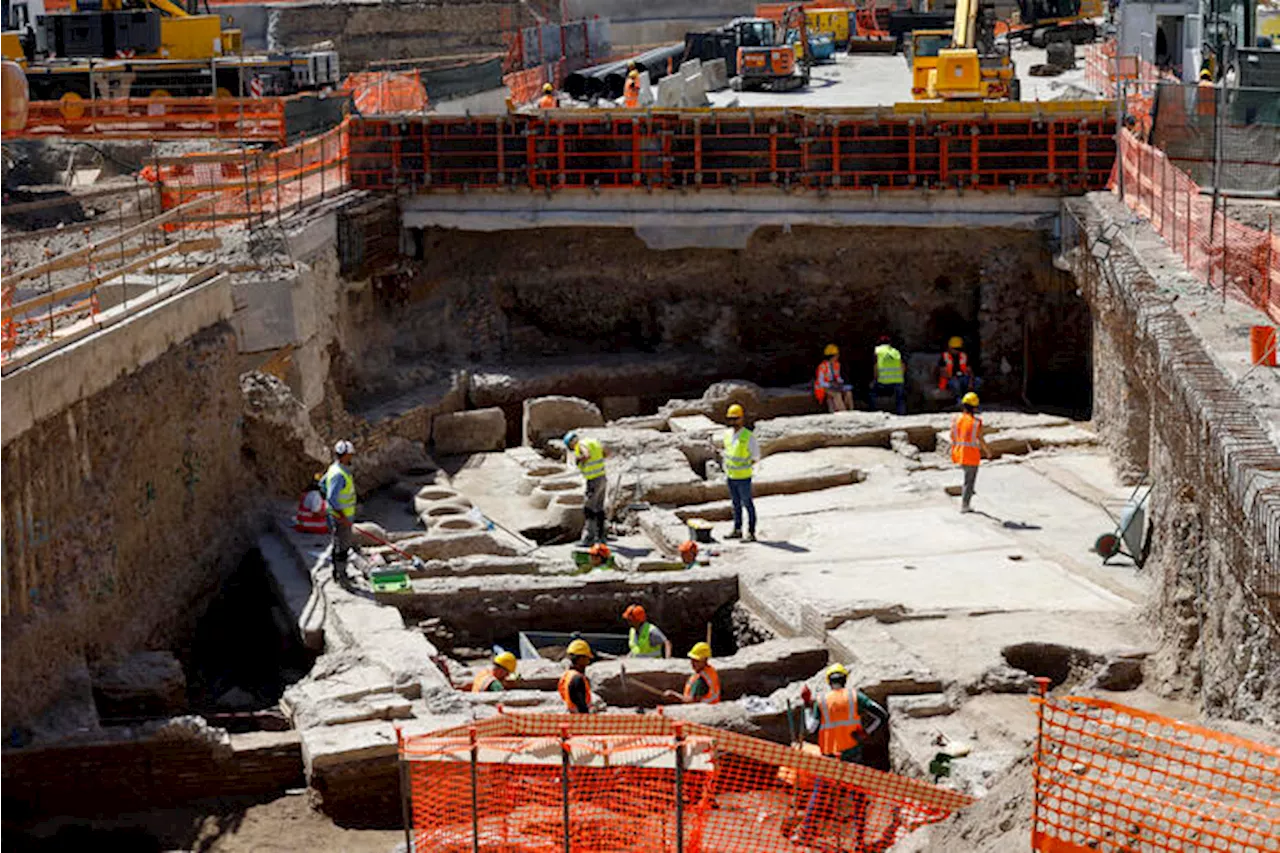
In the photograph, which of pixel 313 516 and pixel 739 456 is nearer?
pixel 739 456

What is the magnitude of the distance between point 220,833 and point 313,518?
6088mm

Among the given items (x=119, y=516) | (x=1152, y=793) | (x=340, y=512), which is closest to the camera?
(x=1152, y=793)

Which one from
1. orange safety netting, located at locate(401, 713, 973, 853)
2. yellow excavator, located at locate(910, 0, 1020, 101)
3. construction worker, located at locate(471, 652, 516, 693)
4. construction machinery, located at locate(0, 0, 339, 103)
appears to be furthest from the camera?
construction machinery, located at locate(0, 0, 339, 103)

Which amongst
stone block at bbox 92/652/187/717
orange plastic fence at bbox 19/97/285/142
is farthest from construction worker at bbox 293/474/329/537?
orange plastic fence at bbox 19/97/285/142

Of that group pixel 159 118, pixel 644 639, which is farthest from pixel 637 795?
pixel 159 118

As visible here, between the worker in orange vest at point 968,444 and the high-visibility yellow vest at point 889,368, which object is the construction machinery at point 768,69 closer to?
the high-visibility yellow vest at point 889,368

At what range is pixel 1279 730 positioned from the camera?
38.2 ft

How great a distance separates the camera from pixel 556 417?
26.1m

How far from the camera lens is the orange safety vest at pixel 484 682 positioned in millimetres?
15977

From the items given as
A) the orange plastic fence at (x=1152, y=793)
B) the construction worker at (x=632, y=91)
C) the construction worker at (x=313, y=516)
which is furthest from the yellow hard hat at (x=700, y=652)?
the construction worker at (x=632, y=91)

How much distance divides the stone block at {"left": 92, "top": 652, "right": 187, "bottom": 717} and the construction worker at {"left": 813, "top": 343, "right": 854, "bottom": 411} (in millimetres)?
11436

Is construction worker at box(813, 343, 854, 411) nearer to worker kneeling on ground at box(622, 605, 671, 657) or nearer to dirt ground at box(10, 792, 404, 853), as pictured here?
worker kneeling on ground at box(622, 605, 671, 657)

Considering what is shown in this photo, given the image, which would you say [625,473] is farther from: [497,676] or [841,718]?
[841,718]

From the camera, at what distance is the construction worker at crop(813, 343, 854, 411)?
26.4 meters
